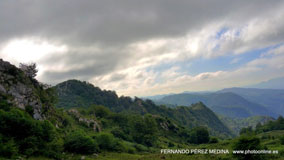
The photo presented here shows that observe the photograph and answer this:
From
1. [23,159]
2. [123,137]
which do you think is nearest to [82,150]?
[23,159]

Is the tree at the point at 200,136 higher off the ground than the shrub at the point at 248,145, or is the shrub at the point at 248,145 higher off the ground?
the shrub at the point at 248,145

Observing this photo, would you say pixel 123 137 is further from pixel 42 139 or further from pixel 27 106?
pixel 42 139

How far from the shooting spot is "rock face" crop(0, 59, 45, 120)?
145 feet

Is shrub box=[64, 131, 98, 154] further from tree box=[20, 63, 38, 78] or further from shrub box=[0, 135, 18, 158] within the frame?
tree box=[20, 63, 38, 78]

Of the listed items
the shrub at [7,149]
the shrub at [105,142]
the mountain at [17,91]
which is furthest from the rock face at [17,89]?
the shrub at [7,149]

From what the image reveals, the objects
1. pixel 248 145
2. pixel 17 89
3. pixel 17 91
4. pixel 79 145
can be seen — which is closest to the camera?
pixel 248 145

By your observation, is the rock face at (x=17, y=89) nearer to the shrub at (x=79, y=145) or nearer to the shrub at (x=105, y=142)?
the shrub at (x=79, y=145)

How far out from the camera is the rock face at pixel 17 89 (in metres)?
44.2

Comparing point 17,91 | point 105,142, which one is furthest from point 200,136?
point 17,91

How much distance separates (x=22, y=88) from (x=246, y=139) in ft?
192

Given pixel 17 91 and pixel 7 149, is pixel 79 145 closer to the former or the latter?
pixel 7 149

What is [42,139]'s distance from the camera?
1353 inches

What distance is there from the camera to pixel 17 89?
1882 inches

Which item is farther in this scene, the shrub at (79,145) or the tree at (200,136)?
the tree at (200,136)
